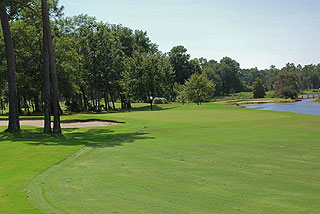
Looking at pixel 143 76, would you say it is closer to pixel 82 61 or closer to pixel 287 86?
pixel 82 61

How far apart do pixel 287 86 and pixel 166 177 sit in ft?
430

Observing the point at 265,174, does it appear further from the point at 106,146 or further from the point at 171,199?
the point at 106,146

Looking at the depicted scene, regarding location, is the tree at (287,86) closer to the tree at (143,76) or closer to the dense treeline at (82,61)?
the dense treeline at (82,61)

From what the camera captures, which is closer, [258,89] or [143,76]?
[143,76]

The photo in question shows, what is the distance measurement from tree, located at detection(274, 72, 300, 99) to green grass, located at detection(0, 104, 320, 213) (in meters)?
117

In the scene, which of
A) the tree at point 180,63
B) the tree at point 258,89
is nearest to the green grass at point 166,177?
the tree at point 180,63

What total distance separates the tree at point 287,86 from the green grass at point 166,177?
116757 millimetres

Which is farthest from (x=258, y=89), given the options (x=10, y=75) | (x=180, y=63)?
(x=10, y=75)

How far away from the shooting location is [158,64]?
214 feet

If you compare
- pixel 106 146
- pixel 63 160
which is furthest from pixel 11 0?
pixel 63 160

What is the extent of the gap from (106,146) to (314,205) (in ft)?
35.1

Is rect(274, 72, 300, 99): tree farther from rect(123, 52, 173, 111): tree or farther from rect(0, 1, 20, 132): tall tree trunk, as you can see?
rect(0, 1, 20, 132): tall tree trunk

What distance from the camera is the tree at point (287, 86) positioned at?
4862 inches

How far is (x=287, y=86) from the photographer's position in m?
129
